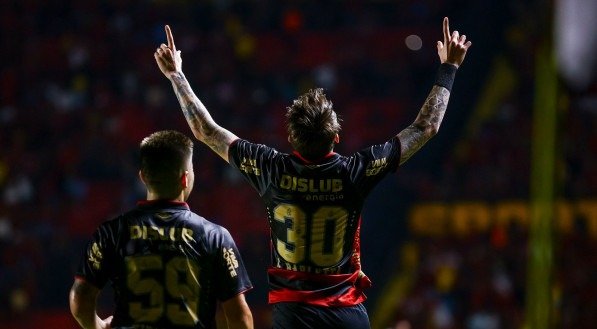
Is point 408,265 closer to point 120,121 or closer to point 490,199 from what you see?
point 490,199

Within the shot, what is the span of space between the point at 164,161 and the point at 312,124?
811 mm

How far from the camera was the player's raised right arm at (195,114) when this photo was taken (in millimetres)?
5000

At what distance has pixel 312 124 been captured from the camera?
4703mm

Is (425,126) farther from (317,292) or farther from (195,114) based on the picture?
(195,114)

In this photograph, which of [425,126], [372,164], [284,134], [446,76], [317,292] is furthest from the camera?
[284,134]

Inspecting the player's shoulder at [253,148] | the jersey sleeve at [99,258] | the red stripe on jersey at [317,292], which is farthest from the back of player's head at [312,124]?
the jersey sleeve at [99,258]

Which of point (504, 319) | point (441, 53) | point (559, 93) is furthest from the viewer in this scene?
point (504, 319)

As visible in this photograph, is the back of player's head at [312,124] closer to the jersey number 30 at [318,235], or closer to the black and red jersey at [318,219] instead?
the black and red jersey at [318,219]

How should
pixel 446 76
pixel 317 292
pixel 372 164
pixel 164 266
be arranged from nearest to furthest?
pixel 164 266
pixel 317 292
pixel 372 164
pixel 446 76

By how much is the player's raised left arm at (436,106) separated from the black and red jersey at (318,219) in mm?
138

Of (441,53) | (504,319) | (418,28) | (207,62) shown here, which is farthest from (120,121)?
(441,53)

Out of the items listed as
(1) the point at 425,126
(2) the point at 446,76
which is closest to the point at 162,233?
(1) the point at 425,126

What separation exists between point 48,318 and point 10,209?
2534mm

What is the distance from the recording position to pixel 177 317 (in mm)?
4164
